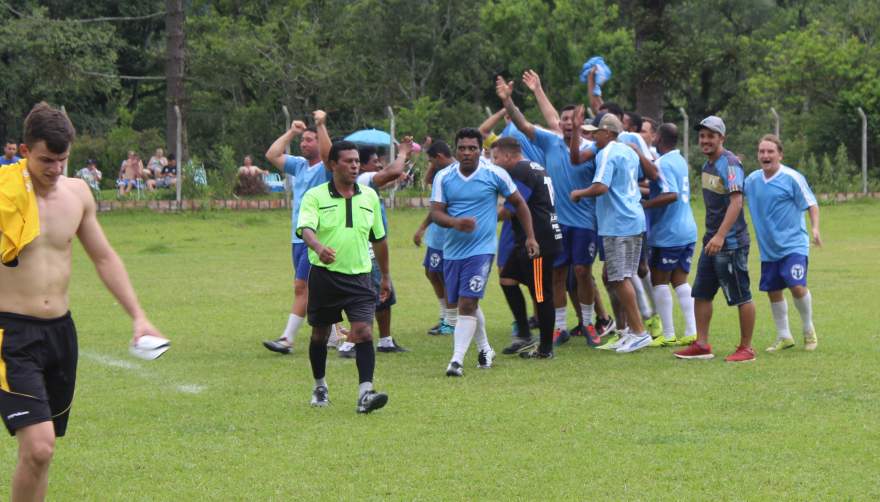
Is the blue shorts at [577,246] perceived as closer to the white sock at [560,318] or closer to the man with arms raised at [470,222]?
the white sock at [560,318]

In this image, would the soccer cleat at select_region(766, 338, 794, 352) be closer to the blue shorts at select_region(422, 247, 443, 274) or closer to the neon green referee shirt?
the blue shorts at select_region(422, 247, 443, 274)

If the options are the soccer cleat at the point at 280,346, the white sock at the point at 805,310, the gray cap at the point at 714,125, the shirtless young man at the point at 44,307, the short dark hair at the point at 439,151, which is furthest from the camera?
the short dark hair at the point at 439,151

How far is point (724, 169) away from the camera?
10656 mm

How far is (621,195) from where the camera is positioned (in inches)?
440

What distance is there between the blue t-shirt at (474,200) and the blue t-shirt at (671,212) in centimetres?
176

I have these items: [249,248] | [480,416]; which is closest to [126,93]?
[249,248]

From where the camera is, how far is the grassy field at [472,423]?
657cm

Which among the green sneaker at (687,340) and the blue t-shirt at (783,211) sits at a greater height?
the blue t-shirt at (783,211)

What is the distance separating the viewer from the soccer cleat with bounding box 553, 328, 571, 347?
477 inches

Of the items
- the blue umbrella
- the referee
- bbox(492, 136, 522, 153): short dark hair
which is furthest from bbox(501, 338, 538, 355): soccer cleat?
the blue umbrella

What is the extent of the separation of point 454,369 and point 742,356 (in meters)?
2.38

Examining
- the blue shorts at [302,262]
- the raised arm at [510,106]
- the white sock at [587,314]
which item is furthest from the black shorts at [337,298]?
the white sock at [587,314]

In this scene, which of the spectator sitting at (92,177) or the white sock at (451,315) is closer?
the white sock at (451,315)

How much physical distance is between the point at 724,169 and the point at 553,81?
3569 centimetres
